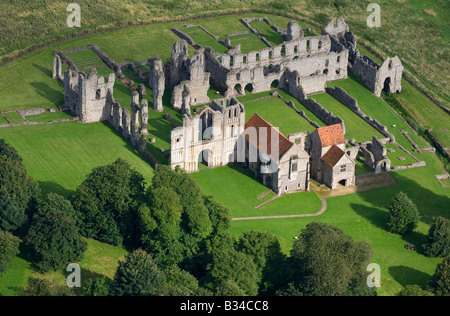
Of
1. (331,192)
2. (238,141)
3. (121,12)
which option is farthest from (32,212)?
(121,12)

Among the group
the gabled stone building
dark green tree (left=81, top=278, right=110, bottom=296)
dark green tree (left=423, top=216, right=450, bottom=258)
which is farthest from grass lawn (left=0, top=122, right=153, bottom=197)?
dark green tree (left=423, top=216, right=450, bottom=258)

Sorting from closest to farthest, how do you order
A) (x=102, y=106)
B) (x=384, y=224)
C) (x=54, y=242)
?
(x=54, y=242) < (x=384, y=224) < (x=102, y=106)

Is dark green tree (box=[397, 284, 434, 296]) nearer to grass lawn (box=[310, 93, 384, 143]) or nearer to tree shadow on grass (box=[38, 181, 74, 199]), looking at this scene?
grass lawn (box=[310, 93, 384, 143])

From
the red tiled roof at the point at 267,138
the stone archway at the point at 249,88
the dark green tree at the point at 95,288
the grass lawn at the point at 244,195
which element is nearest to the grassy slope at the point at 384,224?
the grass lawn at the point at 244,195

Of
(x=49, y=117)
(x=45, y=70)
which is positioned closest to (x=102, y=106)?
(x=49, y=117)

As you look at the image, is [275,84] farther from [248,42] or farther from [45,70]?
[45,70]
